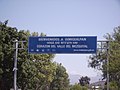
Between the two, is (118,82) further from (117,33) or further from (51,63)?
(51,63)

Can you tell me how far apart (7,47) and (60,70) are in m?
45.6

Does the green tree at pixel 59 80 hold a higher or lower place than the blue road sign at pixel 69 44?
lower

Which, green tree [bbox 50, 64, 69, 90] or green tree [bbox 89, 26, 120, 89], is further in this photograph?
green tree [bbox 50, 64, 69, 90]

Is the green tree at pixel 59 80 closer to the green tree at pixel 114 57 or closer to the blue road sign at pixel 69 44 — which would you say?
the green tree at pixel 114 57

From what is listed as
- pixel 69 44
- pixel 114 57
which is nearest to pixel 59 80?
pixel 114 57

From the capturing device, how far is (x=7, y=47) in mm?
33312

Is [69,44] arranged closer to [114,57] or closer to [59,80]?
[114,57]

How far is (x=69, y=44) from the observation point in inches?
877

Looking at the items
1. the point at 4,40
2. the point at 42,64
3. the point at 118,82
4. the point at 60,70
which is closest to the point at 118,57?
the point at 118,82

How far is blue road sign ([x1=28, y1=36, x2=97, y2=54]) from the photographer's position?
22.2 m

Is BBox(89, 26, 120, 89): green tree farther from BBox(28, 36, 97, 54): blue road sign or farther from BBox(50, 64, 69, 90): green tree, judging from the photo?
BBox(50, 64, 69, 90): green tree

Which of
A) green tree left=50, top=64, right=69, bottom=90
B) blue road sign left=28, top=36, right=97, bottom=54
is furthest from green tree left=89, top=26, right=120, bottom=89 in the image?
green tree left=50, top=64, right=69, bottom=90

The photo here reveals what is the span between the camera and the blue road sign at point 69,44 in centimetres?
2217

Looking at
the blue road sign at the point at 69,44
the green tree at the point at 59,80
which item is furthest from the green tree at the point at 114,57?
the green tree at the point at 59,80
